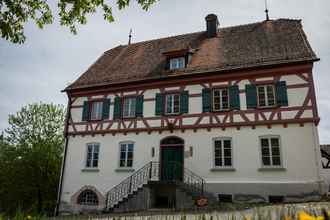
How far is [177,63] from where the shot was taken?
17.4 meters

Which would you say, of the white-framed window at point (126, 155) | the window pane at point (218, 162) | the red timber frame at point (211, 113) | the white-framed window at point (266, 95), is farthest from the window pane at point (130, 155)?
the white-framed window at point (266, 95)

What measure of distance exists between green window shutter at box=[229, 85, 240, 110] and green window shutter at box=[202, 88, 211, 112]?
1.13 metres

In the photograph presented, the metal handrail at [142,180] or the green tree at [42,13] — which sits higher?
the green tree at [42,13]

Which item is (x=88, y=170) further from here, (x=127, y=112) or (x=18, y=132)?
(x=18, y=132)

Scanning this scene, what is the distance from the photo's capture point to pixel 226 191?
540 inches

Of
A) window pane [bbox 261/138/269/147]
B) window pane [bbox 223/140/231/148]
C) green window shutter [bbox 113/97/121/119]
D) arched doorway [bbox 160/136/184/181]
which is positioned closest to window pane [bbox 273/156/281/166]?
window pane [bbox 261/138/269/147]

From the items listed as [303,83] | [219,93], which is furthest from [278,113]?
→ [219,93]

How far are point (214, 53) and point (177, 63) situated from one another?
92.8 inches

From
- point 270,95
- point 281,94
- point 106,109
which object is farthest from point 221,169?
point 106,109

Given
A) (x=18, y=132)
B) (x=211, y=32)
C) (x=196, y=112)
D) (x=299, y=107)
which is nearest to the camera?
(x=299, y=107)

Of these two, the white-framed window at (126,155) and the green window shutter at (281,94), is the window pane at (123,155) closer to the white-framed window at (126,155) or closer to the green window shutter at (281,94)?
the white-framed window at (126,155)

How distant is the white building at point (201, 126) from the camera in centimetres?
1334

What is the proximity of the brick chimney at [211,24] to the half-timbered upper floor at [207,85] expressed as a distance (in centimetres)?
7

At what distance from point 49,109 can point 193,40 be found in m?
17.8
